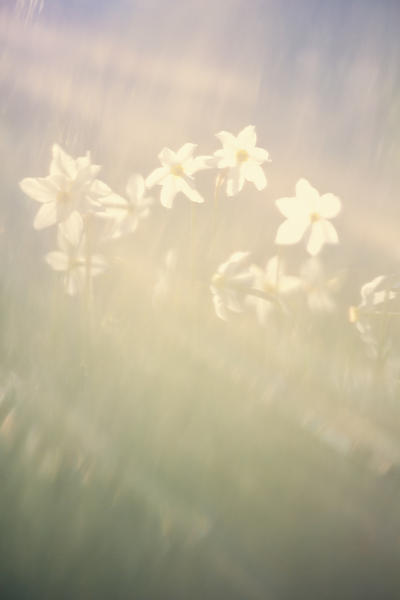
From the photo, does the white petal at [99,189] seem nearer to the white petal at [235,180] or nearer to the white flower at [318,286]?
the white petal at [235,180]

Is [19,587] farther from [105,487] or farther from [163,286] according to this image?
[163,286]

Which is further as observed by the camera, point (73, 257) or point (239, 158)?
point (239, 158)

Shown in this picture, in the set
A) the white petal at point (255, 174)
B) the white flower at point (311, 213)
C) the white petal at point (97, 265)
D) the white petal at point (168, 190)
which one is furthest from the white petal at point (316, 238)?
the white petal at point (97, 265)

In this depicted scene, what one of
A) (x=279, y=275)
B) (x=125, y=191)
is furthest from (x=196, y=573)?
(x=125, y=191)

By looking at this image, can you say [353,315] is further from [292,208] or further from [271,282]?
[292,208]

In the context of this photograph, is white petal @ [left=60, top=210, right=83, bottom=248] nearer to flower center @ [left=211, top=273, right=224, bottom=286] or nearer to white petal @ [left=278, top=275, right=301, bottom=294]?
flower center @ [left=211, top=273, right=224, bottom=286]

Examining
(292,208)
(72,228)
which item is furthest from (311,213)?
(72,228)
